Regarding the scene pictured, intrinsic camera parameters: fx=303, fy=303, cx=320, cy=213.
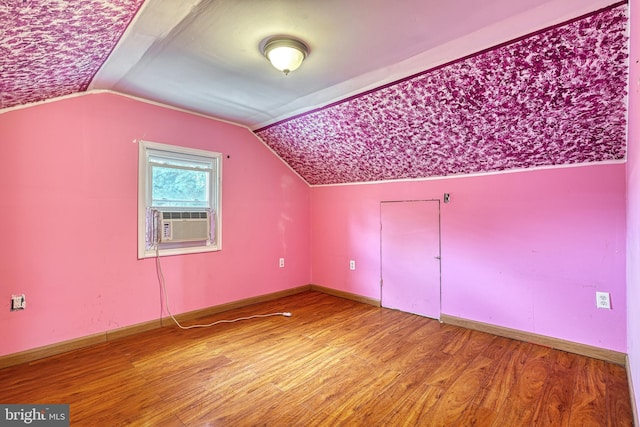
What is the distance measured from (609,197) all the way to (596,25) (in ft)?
4.86

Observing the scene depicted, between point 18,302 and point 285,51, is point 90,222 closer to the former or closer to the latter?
point 18,302

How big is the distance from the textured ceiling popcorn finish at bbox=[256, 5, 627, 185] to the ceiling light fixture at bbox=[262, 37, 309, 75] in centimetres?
86

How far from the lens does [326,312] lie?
377 centimetres

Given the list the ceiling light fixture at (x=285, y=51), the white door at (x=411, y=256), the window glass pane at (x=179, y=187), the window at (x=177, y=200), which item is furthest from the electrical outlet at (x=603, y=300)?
the window glass pane at (x=179, y=187)

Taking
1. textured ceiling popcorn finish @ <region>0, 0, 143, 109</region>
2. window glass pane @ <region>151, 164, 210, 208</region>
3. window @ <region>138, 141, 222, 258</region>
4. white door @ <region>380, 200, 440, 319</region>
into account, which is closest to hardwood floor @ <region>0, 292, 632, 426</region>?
white door @ <region>380, 200, 440, 319</region>

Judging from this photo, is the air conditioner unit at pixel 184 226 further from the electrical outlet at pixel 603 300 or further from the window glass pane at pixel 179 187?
the electrical outlet at pixel 603 300

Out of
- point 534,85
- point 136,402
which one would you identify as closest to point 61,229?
point 136,402

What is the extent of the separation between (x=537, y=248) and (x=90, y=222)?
4133mm

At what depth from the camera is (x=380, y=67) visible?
7.77 feet

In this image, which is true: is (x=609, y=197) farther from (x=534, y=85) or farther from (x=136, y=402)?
(x=136, y=402)

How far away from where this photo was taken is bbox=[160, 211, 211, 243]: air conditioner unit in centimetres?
317

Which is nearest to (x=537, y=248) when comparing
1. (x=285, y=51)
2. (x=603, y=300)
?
(x=603, y=300)

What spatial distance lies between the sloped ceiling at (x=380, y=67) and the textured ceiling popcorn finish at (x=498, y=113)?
0.03 feet

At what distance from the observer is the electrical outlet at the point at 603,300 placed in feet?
8.19
